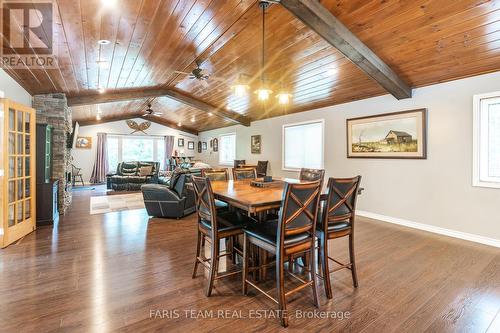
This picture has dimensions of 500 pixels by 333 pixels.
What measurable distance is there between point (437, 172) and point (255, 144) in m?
5.08

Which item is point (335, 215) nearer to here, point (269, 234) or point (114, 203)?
point (269, 234)

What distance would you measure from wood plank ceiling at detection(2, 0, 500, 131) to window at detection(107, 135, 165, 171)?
224 inches

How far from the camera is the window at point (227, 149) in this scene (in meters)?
9.69

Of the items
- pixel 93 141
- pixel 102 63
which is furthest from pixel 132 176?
pixel 102 63

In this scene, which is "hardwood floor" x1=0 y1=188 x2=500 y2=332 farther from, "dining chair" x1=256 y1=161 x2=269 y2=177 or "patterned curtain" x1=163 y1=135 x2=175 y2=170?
"patterned curtain" x1=163 y1=135 x2=175 y2=170

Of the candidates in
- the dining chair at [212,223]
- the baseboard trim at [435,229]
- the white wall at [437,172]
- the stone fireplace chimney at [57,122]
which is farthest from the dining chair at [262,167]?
the dining chair at [212,223]

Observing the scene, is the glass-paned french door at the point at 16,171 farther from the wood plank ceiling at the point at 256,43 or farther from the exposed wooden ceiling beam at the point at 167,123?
the exposed wooden ceiling beam at the point at 167,123

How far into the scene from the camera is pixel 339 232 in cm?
238

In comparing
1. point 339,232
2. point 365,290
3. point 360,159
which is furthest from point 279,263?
point 360,159

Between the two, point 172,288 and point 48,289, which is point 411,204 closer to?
point 172,288

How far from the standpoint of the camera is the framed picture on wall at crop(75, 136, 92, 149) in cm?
970

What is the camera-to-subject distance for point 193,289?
92.6 inches

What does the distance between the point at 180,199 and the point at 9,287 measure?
8.88 feet
